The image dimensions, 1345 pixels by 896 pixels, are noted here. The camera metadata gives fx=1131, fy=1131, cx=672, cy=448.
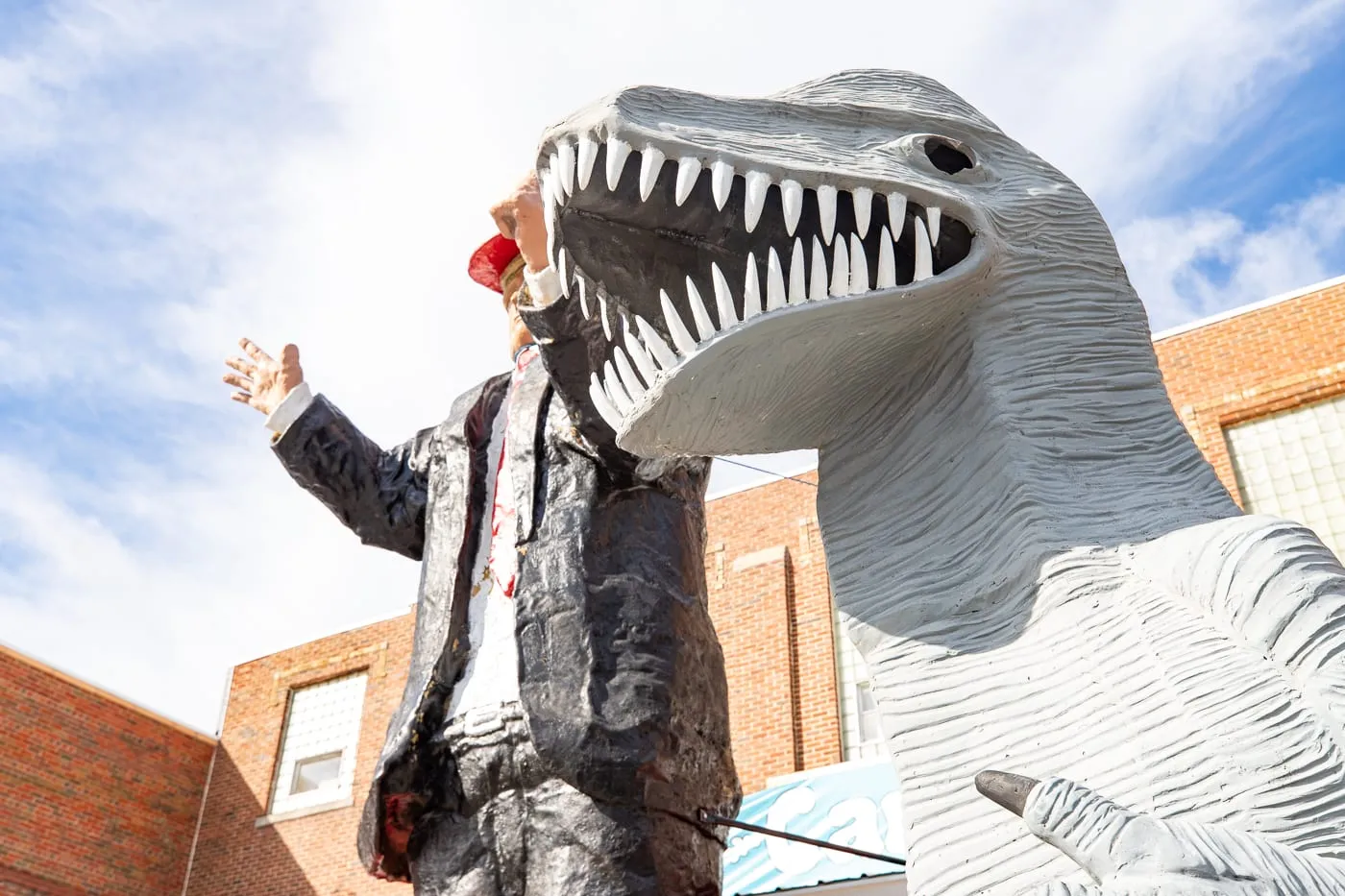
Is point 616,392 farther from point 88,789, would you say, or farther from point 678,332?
point 88,789

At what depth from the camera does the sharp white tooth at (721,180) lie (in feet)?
3.59

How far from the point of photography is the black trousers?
5.38 feet

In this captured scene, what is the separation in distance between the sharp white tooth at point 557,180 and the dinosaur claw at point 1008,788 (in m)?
0.70

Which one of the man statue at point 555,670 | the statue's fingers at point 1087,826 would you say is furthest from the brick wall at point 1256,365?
the statue's fingers at point 1087,826

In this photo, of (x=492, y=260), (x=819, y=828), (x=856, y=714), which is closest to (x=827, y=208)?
(x=492, y=260)

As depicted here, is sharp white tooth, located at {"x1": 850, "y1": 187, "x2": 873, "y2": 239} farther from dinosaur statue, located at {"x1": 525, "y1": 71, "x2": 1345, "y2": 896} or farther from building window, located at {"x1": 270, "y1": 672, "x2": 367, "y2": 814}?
building window, located at {"x1": 270, "y1": 672, "x2": 367, "y2": 814}

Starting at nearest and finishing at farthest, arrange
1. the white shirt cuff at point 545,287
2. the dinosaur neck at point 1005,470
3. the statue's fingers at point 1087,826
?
the statue's fingers at point 1087,826
the dinosaur neck at point 1005,470
the white shirt cuff at point 545,287

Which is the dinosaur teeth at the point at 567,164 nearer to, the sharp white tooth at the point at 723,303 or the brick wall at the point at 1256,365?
the sharp white tooth at the point at 723,303

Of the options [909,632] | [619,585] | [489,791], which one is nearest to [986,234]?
[909,632]

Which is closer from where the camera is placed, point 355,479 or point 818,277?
point 818,277

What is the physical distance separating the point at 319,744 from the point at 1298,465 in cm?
1063

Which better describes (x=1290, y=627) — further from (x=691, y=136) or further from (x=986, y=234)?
(x=691, y=136)

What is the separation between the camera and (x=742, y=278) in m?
1.25

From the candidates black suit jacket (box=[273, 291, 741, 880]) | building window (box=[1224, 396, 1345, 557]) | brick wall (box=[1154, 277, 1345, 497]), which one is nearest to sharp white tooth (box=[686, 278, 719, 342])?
black suit jacket (box=[273, 291, 741, 880])
